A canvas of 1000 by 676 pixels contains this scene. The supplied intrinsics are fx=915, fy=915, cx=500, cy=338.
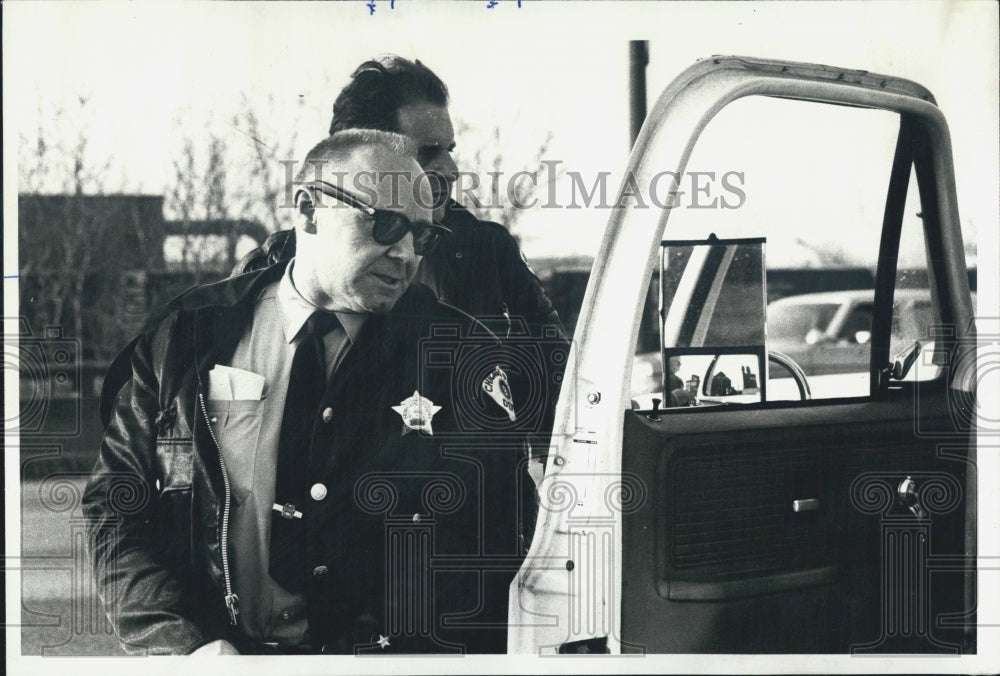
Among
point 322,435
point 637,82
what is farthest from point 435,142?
point 322,435

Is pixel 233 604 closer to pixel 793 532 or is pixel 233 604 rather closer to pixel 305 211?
pixel 305 211

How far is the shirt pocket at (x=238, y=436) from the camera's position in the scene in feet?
7.97

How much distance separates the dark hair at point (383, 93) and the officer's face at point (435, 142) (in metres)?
0.02

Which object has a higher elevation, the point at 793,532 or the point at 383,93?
the point at 383,93

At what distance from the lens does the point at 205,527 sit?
2451 millimetres

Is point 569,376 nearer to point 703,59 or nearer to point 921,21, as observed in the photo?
point 703,59

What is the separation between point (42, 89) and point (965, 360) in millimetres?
2672

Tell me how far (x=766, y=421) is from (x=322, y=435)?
118 centimetres

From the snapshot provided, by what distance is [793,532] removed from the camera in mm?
2438

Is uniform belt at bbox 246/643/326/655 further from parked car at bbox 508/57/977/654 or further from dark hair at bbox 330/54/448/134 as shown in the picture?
dark hair at bbox 330/54/448/134

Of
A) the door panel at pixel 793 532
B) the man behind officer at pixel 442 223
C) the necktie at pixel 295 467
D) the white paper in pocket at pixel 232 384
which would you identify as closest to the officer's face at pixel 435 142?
the man behind officer at pixel 442 223

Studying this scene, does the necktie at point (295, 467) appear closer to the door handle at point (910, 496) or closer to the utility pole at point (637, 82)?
the utility pole at point (637, 82)

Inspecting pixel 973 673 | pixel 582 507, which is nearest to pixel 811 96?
pixel 582 507

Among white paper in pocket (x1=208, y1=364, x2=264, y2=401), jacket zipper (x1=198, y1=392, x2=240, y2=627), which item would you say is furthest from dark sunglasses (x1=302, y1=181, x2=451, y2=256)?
jacket zipper (x1=198, y1=392, x2=240, y2=627)
